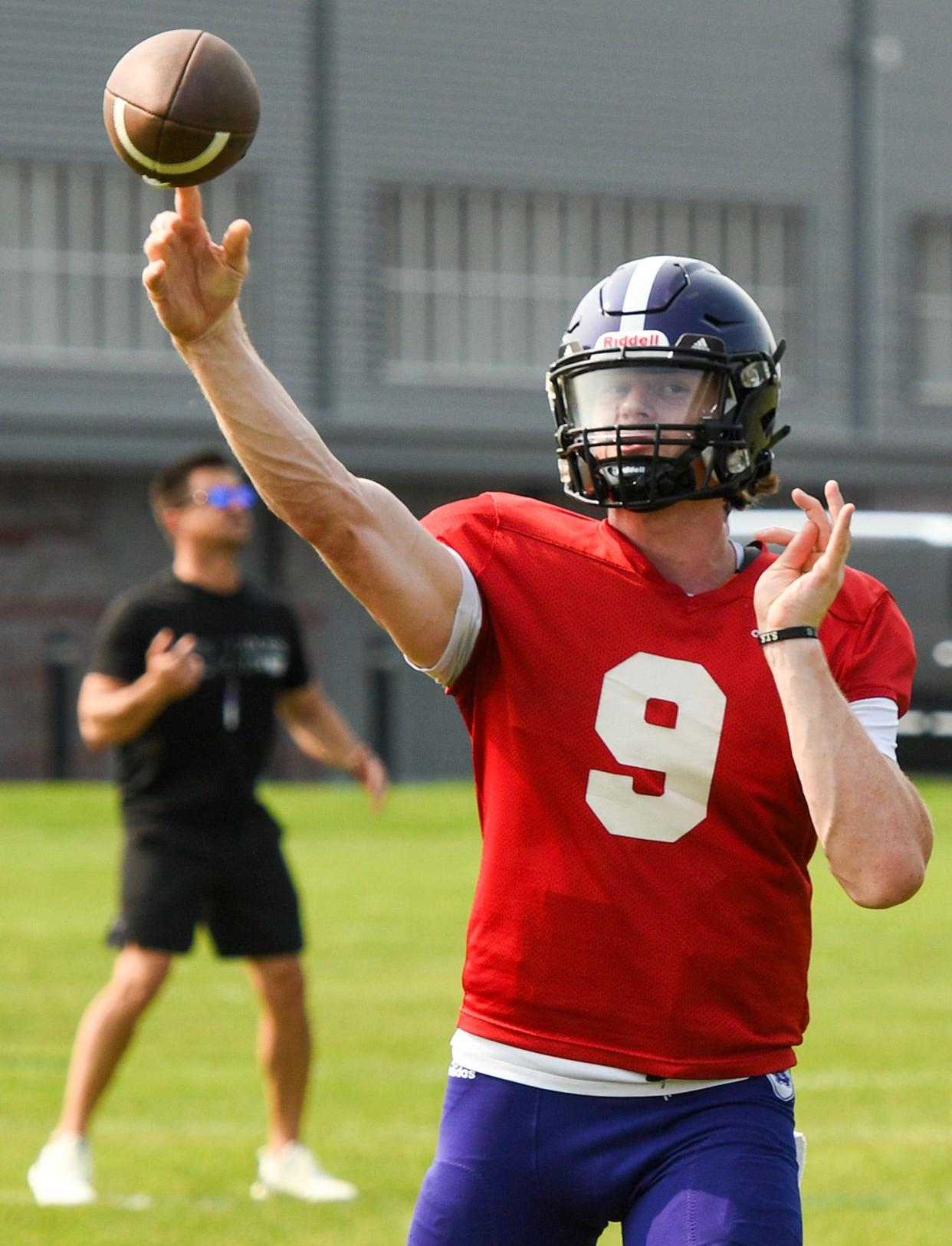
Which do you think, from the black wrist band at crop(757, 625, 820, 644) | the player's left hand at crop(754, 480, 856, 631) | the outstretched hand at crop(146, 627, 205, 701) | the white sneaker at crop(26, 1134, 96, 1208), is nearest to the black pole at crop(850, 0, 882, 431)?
the outstretched hand at crop(146, 627, 205, 701)

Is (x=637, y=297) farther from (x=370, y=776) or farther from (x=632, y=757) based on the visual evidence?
(x=370, y=776)

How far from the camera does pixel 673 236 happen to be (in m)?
28.4

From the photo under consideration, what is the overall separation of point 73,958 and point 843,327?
1939cm

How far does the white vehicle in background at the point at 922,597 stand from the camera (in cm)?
2503

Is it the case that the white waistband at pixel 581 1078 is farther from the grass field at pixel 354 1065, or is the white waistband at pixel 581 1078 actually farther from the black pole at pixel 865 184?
the black pole at pixel 865 184

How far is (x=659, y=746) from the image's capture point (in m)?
3.44

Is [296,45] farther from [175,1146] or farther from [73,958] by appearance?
[175,1146]

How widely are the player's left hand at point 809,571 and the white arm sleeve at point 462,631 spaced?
46cm

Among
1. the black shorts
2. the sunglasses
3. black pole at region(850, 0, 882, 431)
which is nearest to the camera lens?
the black shorts

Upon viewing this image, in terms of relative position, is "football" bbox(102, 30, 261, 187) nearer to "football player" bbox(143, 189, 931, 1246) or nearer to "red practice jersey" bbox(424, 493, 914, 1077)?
"football player" bbox(143, 189, 931, 1246)

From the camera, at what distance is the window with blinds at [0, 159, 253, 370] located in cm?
2614

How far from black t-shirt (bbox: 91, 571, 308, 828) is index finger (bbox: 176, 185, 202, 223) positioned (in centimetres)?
393

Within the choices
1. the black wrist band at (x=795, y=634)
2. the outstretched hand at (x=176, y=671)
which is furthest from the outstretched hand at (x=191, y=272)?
the outstretched hand at (x=176, y=671)

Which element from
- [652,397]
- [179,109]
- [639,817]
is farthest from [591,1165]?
[179,109]
